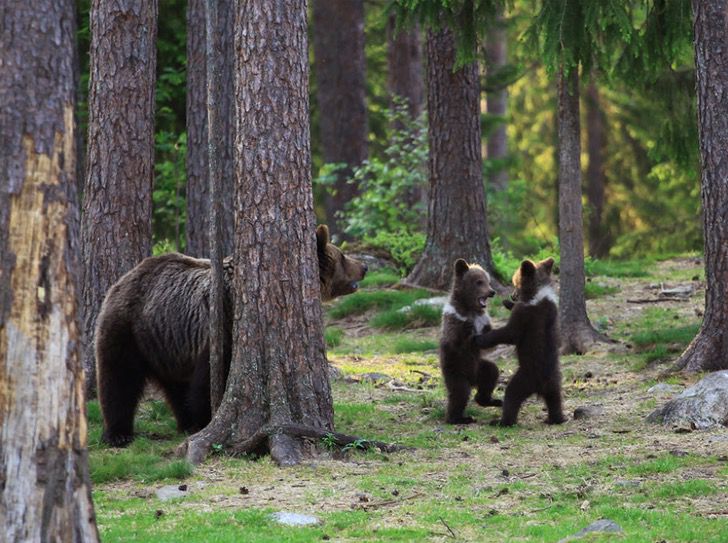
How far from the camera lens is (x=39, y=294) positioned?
5.52 m

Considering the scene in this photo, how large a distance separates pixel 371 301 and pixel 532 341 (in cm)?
672

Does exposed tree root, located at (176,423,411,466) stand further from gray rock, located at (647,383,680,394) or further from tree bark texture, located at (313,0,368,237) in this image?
tree bark texture, located at (313,0,368,237)

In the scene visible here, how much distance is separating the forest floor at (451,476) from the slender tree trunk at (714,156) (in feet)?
1.87

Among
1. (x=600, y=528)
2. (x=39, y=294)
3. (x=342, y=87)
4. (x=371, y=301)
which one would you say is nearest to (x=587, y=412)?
(x=600, y=528)

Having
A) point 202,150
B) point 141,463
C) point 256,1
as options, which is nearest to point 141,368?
point 141,463

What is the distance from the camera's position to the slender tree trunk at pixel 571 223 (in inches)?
515

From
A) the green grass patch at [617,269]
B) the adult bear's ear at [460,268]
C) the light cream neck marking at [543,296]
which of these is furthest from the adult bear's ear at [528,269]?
the green grass patch at [617,269]

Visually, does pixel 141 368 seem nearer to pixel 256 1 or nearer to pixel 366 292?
pixel 256 1

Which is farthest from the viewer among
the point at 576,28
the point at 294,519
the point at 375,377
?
the point at 375,377

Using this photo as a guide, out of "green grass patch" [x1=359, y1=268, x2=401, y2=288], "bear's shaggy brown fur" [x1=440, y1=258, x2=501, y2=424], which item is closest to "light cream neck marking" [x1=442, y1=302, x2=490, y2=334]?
"bear's shaggy brown fur" [x1=440, y1=258, x2=501, y2=424]

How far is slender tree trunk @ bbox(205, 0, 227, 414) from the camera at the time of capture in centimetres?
941

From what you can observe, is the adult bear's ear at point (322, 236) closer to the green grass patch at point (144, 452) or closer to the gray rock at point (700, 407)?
the green grass patch at point (144, 452)

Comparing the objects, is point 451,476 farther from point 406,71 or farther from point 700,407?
point 406,71

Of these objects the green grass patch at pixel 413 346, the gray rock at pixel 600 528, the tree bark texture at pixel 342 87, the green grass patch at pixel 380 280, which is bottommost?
the gray rock at pixel 600 528
